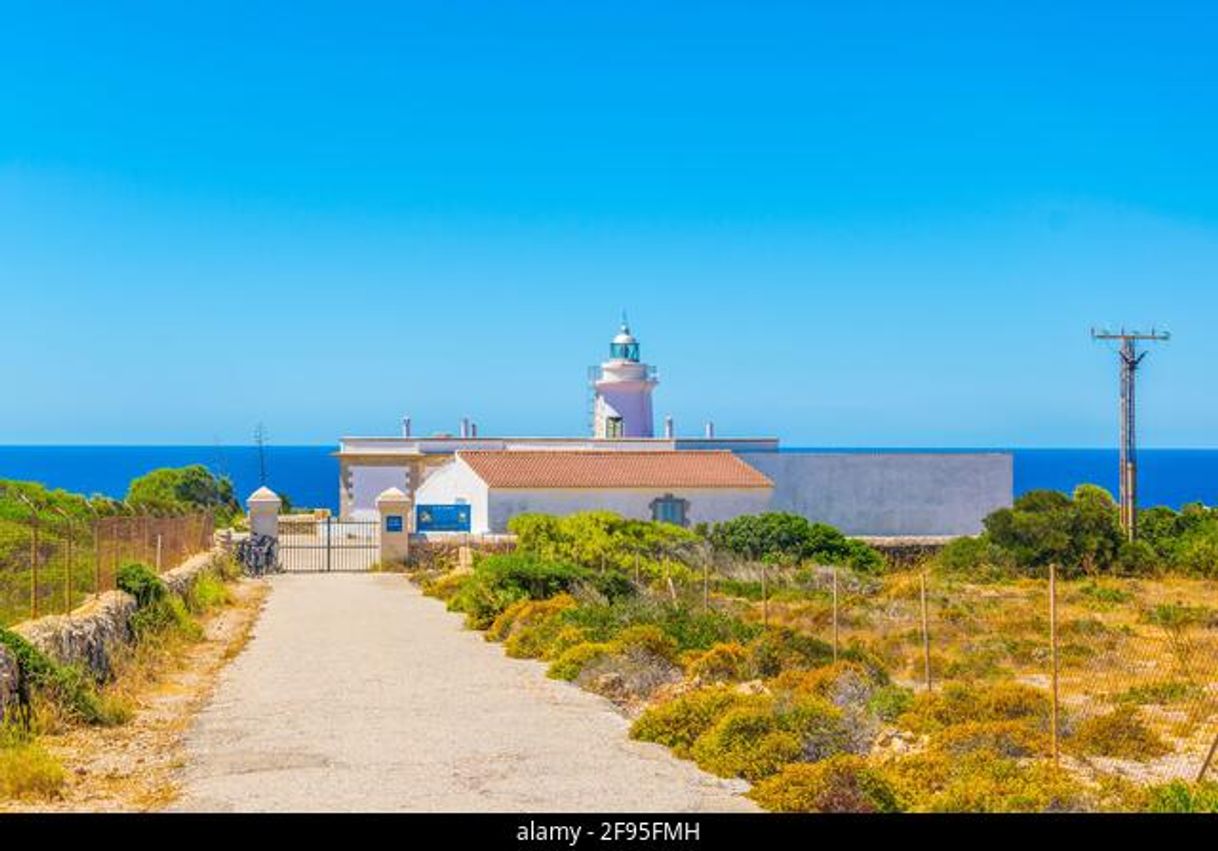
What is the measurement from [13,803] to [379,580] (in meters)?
25.2

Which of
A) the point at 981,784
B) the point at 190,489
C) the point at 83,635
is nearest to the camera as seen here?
the point at 981,784

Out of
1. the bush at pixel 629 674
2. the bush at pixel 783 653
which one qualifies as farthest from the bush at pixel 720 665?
the bush at pixel 629 674

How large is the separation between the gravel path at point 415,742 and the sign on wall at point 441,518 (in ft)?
77.4

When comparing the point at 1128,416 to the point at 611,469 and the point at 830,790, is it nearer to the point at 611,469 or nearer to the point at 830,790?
the point at 611,469

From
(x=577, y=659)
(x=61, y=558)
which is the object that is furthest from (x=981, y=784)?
(x=61, y=558)

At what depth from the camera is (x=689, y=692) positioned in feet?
46.3

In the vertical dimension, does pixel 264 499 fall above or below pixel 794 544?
above

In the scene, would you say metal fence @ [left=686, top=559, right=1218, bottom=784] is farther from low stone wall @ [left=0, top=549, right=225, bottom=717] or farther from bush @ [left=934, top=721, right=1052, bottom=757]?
low stone wall @ [left=0, top=549, right=225, bottom=717]

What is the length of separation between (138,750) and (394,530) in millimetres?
25933

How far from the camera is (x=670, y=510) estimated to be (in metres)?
43.8

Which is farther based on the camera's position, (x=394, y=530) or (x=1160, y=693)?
(x=394, y=530)

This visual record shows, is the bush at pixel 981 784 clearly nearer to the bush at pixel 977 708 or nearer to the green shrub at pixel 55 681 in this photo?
the bush at pixel 977 708
